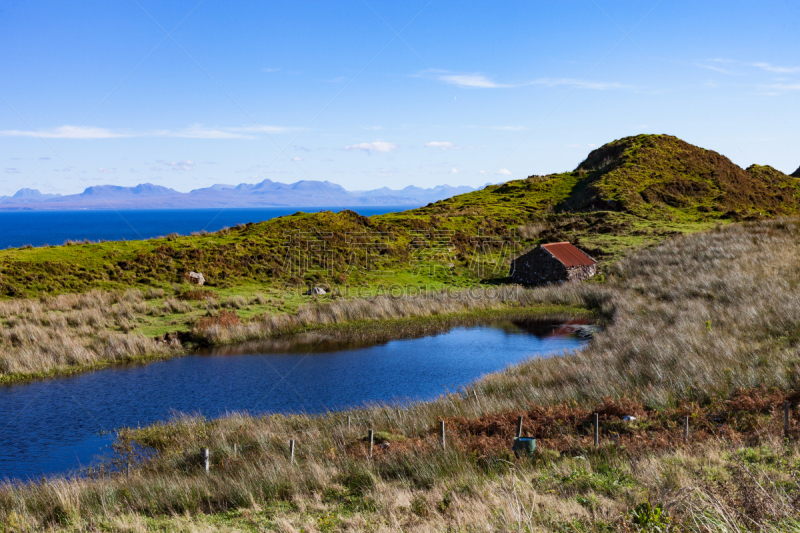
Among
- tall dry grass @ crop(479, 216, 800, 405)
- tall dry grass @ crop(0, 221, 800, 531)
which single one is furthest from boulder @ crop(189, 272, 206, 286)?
tall dry grass @ crop(479, 216, 800, 405)

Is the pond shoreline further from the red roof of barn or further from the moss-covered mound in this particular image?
the moss-covered mound

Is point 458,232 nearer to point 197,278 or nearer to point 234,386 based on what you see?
point 197,278

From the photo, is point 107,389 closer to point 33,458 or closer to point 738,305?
point 33,458

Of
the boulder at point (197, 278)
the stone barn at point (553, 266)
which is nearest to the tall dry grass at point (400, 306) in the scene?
the stone barn at point (553, 266)

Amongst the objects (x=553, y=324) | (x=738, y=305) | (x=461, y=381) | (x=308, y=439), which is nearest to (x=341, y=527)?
(x=308, y=439)

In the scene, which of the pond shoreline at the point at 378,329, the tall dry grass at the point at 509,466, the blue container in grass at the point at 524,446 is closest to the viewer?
the tall dry grass at the point at 509,466

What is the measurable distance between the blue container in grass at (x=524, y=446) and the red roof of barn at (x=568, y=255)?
31351 mm

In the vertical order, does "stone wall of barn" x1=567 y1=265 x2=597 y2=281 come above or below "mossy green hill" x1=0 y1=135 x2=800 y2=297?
below

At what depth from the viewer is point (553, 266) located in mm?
41625

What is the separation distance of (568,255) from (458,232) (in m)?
13.8

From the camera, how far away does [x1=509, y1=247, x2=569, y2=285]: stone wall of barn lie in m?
41.2

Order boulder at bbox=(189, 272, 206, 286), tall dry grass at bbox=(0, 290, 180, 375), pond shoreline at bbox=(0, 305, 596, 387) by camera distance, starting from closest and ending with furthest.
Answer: pond shoreline at bbox=(0, 305, 596, 387), tall dry grass at bbox=(0, 290, 180, 375), boulder at bbox=(189, 272, 206, 286)

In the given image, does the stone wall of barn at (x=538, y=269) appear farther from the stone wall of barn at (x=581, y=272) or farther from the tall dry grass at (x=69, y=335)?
the tall dry grass at (x=69, y=335)

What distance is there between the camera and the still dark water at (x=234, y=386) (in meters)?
16.4
